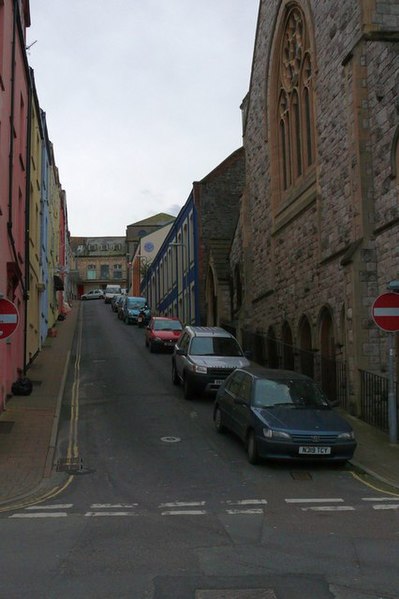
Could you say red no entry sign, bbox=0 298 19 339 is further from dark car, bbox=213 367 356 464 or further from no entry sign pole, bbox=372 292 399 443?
no entry sign pole, bbox=372 292 399 443

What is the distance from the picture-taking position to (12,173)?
57.8 feet

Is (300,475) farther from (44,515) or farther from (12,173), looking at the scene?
(12,173)

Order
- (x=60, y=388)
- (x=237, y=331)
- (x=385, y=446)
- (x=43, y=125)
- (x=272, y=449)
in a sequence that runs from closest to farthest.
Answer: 1. (x=272, y=449)
2. (x=385, y=446)
3. (x=60, y=388)
4. (x=237, y=331)
5. (x=43, y=125)

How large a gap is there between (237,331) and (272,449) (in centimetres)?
1814

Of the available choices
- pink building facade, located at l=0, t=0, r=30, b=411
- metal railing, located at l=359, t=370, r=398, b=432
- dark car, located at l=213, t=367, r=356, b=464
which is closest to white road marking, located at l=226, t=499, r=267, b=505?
dark car, located at l=213, t=367, r=356, b=464

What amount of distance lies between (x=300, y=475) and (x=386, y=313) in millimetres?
3794

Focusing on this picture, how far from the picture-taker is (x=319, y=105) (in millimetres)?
18859

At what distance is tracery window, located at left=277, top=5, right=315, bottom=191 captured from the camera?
69.0 feet

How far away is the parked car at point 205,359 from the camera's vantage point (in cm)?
1752

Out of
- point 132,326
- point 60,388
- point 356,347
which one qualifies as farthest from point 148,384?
point 132,326

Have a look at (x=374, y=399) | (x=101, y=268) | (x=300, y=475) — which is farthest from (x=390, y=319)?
(x=101, y=268)

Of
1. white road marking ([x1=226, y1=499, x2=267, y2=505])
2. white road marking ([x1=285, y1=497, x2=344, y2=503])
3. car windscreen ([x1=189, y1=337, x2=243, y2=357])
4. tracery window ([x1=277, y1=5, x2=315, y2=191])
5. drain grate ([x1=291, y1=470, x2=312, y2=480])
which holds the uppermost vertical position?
tracery window ([x1=277, y1=5, x2=315, y2=191])

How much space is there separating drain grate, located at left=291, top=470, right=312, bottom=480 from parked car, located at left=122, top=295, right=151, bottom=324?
35.7 meters

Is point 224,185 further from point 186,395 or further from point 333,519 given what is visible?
point 333,519
